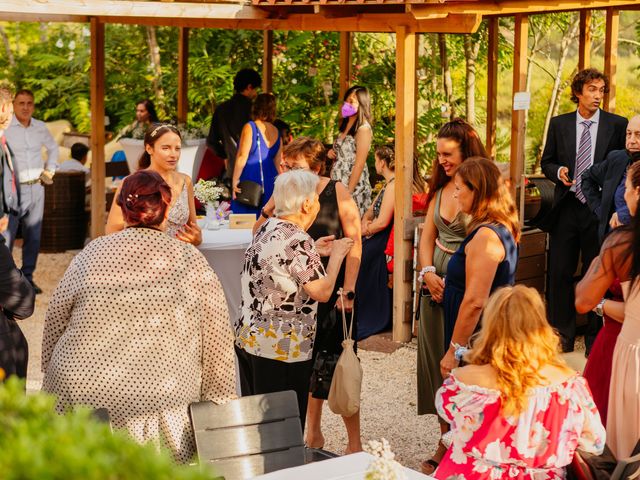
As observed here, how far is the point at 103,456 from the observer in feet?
5.17

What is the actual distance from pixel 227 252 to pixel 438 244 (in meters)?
1.96

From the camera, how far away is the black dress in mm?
5246

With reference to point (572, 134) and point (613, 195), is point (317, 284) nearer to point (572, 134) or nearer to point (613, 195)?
point (613, 195)

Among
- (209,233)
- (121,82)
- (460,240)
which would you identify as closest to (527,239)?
(209,233)

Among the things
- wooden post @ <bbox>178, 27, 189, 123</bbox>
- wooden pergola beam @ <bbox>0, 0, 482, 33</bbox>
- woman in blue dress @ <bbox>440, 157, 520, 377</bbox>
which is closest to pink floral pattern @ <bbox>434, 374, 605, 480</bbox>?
woman in blue dress @ <bbox>440, 157, 520, 377</bbox>

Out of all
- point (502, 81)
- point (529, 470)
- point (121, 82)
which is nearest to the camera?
point (529, 470)

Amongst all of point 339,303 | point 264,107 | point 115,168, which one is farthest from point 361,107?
point 115,168

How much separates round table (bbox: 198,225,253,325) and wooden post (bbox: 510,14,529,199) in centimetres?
269

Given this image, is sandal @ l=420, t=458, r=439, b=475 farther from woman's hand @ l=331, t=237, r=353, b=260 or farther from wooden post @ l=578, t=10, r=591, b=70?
wooden post @ l=578, t=10, r=591, b=70

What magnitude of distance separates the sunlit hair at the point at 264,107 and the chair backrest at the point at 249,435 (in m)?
5.56

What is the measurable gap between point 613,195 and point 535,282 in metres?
1.81

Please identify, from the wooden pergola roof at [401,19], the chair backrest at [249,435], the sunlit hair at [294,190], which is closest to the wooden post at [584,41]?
the wooden pergola roof at [401,19]

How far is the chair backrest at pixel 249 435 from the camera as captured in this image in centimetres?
375

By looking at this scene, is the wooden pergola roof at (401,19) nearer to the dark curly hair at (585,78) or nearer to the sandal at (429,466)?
the dark curly hair at (585,78)
